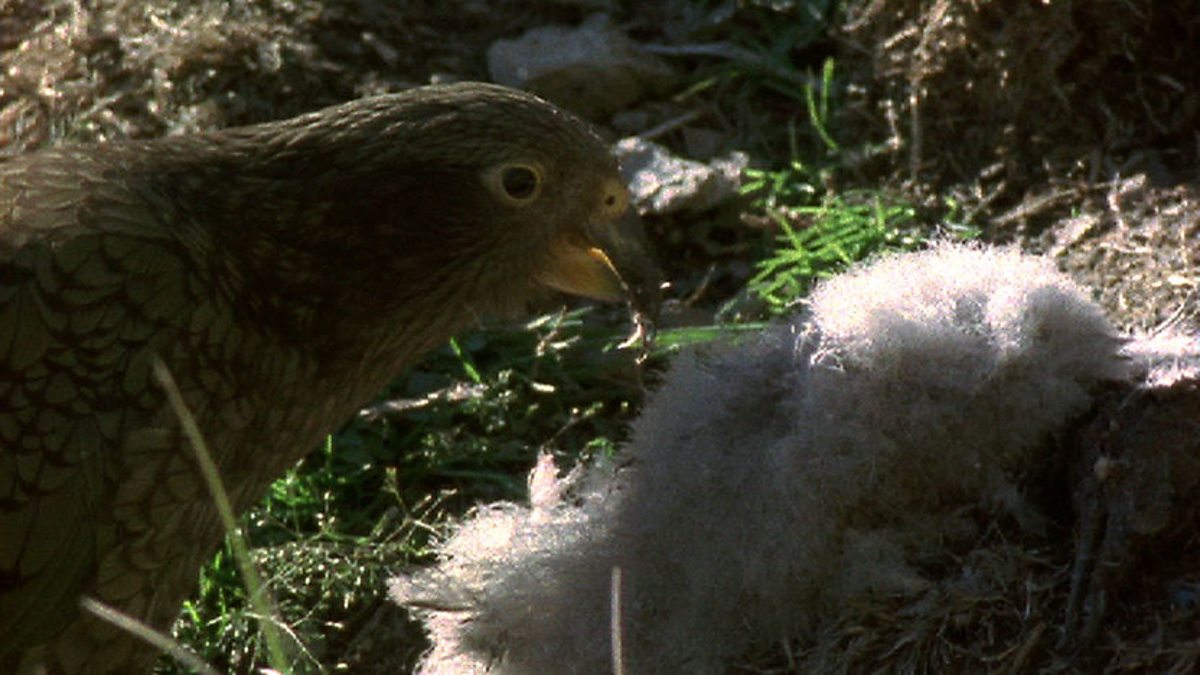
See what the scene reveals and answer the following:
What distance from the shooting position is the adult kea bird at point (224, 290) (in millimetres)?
2830

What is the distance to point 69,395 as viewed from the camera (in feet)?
9.28

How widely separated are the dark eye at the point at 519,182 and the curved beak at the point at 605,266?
137 mm

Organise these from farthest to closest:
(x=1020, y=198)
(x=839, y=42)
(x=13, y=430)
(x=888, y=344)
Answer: (x=839, y=42) < (x=1020, y=198) < (x=888, y=344) < (x=13, y=430)

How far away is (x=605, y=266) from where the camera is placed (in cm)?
336

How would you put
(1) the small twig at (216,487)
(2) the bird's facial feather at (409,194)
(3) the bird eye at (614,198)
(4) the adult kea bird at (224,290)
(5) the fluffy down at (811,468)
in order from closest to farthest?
(1) the small twig at (216,487)
(4) the adult kea bird at (224,290)
(5) the fluffy down at (811,468)
(2) the bird's facial feather at (409,194)
(3) the bird eye at (614,198)

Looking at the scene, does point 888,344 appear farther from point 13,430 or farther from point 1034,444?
point 13,430

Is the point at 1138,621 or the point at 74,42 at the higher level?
the point at 74,42

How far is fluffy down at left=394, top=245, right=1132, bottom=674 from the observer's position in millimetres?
3043

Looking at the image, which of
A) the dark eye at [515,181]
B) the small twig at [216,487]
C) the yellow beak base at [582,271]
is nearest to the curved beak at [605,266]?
the yellow beak base at [582,271]

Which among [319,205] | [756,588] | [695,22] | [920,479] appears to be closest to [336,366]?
[319,205]

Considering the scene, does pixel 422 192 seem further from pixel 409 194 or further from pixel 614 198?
pixel 614 198

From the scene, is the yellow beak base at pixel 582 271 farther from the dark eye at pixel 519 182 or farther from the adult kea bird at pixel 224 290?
the dark eye at pixel 519 182

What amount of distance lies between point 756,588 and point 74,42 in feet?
9.01

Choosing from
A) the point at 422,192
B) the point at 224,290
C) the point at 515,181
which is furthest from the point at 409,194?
the point at 224,290
